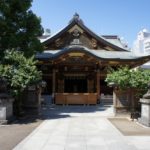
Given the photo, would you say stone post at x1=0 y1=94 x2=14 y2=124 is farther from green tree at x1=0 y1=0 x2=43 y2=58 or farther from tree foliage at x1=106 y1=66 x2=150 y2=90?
tree foliage at x1=106 y1=66 x2=150 y2=90

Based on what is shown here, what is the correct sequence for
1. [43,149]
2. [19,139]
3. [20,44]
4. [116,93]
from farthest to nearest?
1. [20,44]
2. [116,93]
3. [19,139]
4. [43,149]

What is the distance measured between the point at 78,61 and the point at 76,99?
4586mm

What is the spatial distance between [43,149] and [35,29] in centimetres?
1388

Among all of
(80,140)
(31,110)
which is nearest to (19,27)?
(31,110)

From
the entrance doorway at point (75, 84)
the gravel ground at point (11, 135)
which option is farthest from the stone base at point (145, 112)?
the entrance doorway at point (75, 84)

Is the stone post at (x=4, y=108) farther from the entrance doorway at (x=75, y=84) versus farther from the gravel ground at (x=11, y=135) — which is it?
the entrance doorway at (x=75, y=84)

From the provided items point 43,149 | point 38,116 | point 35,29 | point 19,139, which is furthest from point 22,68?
point 43,149

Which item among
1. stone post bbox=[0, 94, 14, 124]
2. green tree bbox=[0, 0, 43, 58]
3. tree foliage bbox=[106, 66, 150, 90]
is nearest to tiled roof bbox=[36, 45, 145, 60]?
green tree bbox=[0, 0, 43, 58]

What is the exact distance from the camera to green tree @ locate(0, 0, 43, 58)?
69.4 ft

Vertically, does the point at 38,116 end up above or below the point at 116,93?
below

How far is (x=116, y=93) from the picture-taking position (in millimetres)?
19438

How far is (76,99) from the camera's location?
88.5ft

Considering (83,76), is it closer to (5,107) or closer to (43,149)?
(5,107)

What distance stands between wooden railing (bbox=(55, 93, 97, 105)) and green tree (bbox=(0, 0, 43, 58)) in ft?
19.4
